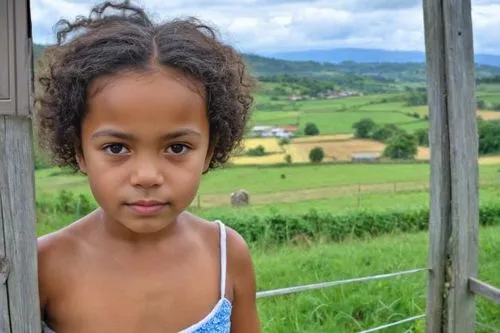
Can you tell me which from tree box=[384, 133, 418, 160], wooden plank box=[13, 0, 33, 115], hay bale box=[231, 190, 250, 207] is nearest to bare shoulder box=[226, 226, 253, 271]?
wooden plank box=[13, 0, 33, 115]

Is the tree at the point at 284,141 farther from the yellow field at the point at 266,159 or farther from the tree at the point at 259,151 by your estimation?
the tree at the point at 259,151

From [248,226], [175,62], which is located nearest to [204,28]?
[175,62]

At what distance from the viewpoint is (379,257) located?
555 centimetres

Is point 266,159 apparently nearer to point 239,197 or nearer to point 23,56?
point 239,197

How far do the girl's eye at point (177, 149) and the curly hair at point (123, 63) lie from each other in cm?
11

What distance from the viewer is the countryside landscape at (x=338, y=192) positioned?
14.3ft

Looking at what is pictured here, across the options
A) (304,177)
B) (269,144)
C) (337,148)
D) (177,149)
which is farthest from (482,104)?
(304,177)

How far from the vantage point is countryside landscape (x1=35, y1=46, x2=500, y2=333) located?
172 inches

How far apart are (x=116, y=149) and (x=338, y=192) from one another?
8263 millimetres

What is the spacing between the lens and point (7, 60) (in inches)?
53.9

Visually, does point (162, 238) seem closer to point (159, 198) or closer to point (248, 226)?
point (159, 198)

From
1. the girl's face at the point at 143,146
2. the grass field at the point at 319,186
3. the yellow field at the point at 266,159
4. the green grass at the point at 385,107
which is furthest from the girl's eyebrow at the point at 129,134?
the grass field at the point at 319,186

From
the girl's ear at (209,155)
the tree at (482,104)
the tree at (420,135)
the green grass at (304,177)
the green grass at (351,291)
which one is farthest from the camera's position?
the green grass at (304,177)

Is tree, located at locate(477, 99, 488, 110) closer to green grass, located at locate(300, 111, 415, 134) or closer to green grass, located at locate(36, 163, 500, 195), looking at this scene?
green grass, located at locate(36, 163, 500, 195)
